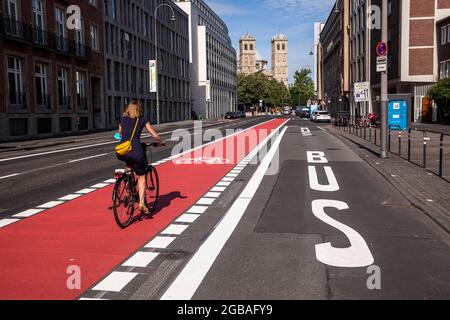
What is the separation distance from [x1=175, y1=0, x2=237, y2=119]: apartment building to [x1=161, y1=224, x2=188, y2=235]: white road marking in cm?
8691

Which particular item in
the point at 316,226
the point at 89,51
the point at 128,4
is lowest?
the point at 316,226

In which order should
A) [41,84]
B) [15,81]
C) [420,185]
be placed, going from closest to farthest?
[420,185] → [15,81] → [41,84]

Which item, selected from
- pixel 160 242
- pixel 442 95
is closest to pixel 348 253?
pixel 160 242

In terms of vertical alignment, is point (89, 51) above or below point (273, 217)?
above

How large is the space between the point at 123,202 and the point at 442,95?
40.6m

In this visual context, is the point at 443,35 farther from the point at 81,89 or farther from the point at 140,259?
the point at 140,259

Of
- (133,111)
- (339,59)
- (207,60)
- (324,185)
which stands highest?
(207,60)

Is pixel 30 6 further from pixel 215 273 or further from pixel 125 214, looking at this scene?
pixel 215 273

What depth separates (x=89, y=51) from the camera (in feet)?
142

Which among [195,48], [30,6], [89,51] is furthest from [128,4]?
[195,48]

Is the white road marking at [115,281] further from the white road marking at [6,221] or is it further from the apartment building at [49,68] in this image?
the apartment building at [49,68]

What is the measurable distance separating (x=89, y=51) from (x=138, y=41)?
17126 millimetres

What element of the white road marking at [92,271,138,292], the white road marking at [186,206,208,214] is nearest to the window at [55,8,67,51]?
the white road marking at [186,206,208,214]

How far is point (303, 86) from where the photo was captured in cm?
15412
